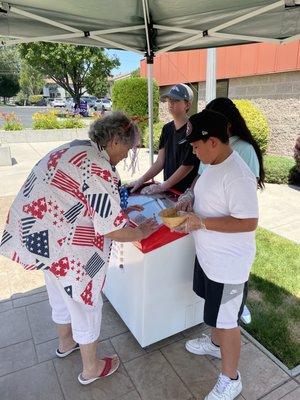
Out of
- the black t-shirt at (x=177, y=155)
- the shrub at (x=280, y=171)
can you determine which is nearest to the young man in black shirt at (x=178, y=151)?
the black t-shirt at (x=177, y=155)

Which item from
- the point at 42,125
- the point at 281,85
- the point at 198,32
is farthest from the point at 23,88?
the point at 198,32

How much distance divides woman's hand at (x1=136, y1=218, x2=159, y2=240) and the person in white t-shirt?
24 centimetres

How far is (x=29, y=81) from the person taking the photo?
5094cm

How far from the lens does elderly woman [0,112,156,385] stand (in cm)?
150

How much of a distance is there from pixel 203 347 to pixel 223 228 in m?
1.15

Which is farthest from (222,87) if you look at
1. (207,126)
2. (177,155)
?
(207,126)

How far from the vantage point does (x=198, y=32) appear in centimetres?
301

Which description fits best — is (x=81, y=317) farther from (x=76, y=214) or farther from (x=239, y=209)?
(x=239, y=209)

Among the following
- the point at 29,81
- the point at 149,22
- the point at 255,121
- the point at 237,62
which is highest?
the point at 29,81

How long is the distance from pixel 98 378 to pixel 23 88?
193 ft

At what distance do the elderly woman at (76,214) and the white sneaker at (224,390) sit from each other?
872 millimetres

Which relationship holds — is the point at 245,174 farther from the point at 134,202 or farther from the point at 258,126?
the point at 258,126

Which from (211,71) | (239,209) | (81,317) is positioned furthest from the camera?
(211,71)

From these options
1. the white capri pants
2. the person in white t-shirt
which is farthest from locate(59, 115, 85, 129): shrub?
the person in white t-shirt
